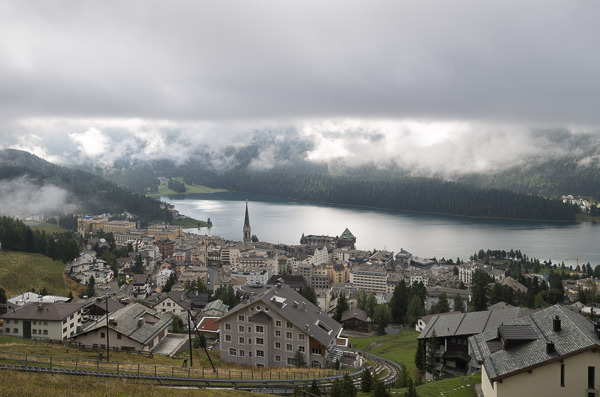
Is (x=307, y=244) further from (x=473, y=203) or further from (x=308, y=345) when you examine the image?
(x=473, y=203)

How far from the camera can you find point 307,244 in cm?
9894

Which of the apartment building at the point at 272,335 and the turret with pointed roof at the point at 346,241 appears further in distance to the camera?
the turret with pointed roof at the point at 346,241

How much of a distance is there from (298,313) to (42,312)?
14936 mm

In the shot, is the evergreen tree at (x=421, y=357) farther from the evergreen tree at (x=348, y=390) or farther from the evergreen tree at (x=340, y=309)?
the evergreen tree at (x=340, y=309)

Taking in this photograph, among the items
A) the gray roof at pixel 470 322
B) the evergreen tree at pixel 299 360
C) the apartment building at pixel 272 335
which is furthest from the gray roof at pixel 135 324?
the gray roof at pixel 470 322

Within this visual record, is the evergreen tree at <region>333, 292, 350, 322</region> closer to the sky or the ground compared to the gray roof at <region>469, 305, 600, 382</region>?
closer to the ground

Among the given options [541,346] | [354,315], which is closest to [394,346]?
[354,315]

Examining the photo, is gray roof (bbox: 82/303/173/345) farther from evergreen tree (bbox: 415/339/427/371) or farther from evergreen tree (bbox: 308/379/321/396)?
evergreen tree (bbox: 415/339/427/371)

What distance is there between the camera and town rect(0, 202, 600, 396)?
13.1 m

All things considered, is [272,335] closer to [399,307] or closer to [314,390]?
[314,390]

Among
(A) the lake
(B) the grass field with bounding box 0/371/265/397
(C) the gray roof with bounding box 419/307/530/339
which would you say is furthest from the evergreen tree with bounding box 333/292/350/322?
(A) the lake

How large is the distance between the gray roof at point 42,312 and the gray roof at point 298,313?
428 inches

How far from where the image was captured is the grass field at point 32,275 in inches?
1695

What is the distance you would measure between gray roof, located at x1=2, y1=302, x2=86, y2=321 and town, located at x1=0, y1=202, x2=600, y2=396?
0.24ft
